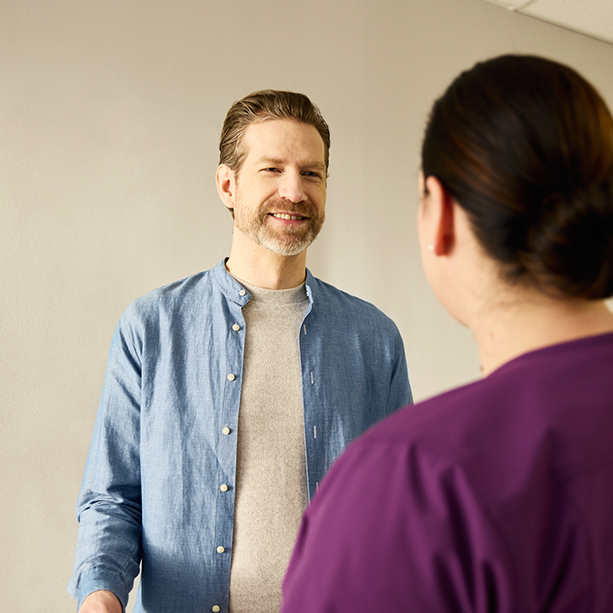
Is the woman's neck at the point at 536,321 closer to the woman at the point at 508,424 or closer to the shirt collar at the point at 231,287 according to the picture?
the woman at the point at 508,424

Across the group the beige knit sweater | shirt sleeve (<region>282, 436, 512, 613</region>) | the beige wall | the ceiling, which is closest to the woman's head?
shirt sleeve (<region>282, 436, 512, 613</region>)

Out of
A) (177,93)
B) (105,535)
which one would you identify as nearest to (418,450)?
(105,535)

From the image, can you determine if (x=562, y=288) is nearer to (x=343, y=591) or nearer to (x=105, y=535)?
(x=343, y=591)

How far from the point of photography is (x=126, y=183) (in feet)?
6.65

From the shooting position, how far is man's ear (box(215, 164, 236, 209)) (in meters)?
1.46

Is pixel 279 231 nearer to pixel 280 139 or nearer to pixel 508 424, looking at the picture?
pixel 280 139

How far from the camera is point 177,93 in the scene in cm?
213

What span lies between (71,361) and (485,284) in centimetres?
164

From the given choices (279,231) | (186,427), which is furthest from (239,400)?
(279,231)

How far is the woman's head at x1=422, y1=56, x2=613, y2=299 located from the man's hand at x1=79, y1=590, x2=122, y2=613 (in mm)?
860

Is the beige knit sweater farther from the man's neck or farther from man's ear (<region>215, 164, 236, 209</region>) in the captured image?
man's ear (<region>215, 164, 236, 209</region>)

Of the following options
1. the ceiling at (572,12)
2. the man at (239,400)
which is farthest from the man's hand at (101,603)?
the ceiling at (572,12)

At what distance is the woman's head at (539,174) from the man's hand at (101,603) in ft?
2.82

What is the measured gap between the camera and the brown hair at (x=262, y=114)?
4.57 ft
